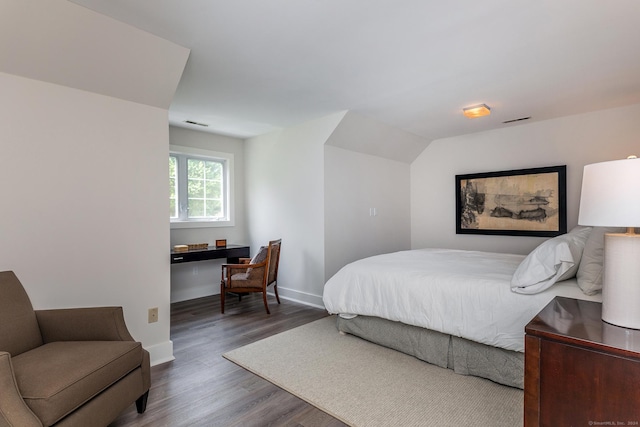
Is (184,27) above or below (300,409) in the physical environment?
above

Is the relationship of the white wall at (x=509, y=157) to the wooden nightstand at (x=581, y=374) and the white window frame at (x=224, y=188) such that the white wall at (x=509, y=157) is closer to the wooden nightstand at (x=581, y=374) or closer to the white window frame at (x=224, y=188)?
the white window frame at (x=224, y=188)

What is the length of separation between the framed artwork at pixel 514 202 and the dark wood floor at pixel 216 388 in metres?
2.86

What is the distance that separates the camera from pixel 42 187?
2205 millimetres

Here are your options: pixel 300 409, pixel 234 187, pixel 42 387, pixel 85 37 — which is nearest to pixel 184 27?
pixel 85 37

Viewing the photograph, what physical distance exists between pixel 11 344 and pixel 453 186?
5.00 meters

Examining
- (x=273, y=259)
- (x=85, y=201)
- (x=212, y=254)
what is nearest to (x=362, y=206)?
(x=273, y=259)

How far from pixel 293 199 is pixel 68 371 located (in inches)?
128

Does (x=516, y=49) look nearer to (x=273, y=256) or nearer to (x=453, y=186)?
(x=453, y=186)

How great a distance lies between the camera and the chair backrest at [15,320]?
1695 millimetres

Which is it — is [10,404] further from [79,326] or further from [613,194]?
[613,194]

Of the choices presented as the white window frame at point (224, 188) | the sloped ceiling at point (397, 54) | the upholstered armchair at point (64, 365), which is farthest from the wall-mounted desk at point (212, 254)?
the upholstered armchair at point (64, 365)

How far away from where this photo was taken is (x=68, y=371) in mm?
1510

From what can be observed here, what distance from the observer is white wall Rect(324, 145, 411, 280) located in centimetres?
421

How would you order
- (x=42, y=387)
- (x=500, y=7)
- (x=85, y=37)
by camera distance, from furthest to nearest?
(x=85, y=37) < (x=500, y=7) < (x=42, y=387)
